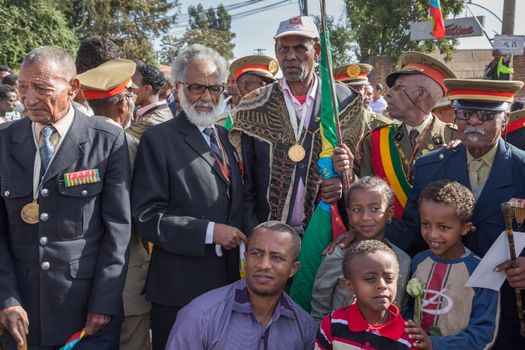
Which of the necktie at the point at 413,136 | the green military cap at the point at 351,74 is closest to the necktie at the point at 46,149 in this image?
the necktie at the point at 413,136

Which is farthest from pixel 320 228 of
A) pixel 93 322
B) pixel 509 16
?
pixel 509 16

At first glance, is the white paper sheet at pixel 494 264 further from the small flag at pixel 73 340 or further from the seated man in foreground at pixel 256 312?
the small flag at pixel 73 340

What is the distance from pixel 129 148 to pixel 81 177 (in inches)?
18.7

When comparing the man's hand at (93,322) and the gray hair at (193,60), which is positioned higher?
the gray hair at (193,60)

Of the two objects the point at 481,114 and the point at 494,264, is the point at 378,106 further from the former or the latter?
the point at 494,264

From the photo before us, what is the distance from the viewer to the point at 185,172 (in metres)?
3.24

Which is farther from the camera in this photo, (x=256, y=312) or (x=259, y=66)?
(x=259, y=66)

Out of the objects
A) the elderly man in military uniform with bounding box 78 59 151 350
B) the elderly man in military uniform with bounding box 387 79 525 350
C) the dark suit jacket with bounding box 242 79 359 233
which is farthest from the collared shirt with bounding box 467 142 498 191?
the elderly man in military uniform with bounding box 78 59 151 350

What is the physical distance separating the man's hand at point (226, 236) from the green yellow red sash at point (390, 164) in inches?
46.9

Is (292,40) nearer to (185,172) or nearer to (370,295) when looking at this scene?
(185,172)

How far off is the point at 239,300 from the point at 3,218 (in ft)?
4.13

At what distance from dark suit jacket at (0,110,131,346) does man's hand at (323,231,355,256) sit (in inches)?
44.9

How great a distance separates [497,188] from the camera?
3.20m

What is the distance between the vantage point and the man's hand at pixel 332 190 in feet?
11.3
